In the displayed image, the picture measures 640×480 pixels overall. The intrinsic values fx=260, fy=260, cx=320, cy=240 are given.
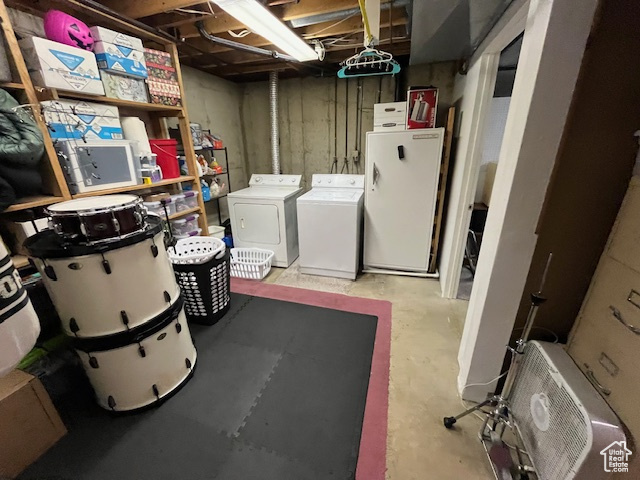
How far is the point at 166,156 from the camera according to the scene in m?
2.53

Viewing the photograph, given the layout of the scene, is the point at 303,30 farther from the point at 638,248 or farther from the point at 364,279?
the point at 638,248

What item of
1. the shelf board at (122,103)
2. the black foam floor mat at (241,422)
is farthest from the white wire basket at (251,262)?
the shelf board at (122,103)

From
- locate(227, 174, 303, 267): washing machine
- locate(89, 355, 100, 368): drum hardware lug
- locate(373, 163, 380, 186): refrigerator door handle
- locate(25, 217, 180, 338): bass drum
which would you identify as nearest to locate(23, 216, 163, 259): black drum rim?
locate(25, 217, 180, 338): bass drum

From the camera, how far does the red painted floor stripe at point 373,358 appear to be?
1277 mm

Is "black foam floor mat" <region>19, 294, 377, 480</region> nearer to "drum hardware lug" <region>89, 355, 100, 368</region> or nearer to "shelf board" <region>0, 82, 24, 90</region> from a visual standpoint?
"drum hardware lug" <region>89, 355, 100, 368</region>

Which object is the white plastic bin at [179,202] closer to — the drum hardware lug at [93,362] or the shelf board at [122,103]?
the shelf board at [122,103]

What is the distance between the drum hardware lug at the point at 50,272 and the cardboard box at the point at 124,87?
1.47 metres

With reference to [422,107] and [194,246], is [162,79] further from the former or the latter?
[422,107]

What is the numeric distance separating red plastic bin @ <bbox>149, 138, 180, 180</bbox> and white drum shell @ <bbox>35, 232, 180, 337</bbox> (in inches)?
56.9

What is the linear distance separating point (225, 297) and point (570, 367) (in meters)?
2.28

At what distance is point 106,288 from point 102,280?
5 cm

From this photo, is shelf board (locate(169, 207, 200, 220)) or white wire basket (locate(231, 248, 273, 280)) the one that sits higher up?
shelf board (locate(169, 207, 200, 220))

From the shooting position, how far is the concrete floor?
126 centimetres

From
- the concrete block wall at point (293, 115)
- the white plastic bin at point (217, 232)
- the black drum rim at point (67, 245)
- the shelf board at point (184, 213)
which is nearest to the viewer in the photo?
the black drum rim at point (67, 245)
